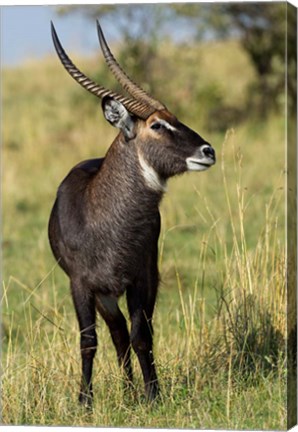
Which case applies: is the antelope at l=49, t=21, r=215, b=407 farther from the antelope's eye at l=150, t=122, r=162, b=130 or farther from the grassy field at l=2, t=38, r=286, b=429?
the grassy field at l=2, t=38, r=286, b=429

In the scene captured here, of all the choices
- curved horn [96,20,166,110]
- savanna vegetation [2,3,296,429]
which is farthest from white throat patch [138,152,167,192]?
savanna vegetation [2,3,296,429]

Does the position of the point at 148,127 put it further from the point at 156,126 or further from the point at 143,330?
the point at 143,330

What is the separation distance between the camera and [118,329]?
279 inches

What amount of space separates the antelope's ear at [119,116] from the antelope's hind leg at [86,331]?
851 mm

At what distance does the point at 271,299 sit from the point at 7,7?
2250 millimetres

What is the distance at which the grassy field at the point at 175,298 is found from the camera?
6.67 metres

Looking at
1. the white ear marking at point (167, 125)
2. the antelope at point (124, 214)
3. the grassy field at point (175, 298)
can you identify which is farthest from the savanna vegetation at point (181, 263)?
the white ear marking at point (167, 125)

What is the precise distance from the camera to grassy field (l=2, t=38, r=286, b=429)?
6672 mm

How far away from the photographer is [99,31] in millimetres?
6598

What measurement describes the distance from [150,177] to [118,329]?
3.27ft

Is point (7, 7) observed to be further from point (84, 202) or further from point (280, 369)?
point (280, 369)

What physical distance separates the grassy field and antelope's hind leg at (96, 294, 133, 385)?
0.11 metres

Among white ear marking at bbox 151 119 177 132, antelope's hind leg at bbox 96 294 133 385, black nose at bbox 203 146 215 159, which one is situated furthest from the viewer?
antelope's hind leg at bbox 96 294 133 385

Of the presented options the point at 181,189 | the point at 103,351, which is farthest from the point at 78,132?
the point at 103,351
